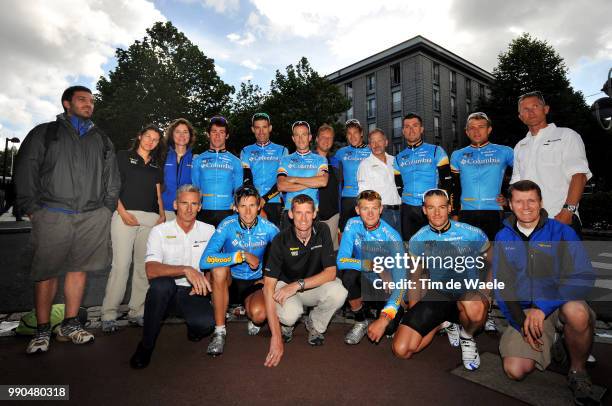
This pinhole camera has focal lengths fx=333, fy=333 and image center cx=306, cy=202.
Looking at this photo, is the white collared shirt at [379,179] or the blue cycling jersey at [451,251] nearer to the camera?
the blue cycling jersey at [451,251]

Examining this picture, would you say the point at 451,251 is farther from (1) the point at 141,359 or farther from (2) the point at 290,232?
(1) the point at 141,359

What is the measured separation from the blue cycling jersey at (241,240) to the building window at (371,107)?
34955 mm

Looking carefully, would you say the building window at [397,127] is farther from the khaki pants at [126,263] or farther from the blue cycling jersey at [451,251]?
the khaki pants at [126,263]

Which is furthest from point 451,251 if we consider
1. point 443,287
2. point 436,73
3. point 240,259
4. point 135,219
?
point 436,73

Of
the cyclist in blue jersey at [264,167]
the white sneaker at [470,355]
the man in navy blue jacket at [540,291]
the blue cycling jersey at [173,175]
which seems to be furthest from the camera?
the cyclist in blue jersey at [264,167]

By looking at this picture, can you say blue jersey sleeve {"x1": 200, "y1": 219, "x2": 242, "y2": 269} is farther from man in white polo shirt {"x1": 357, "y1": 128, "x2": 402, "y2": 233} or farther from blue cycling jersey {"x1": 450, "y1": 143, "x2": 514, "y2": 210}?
blue cycling jersey {"x1": 450, "y1": 143, "x2": 514, "y2": 210}

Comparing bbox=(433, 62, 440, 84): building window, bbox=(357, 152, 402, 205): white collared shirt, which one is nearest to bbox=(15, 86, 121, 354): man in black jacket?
bbox=(357, 152, 402, 205): white collared shirt

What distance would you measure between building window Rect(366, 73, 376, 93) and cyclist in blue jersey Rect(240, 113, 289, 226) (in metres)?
33.9

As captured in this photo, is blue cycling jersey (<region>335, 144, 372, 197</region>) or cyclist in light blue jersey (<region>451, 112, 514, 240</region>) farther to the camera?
blue cycling jersey (<region>335, 144, 372, 197</region>)

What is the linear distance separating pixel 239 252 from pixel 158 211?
5.37 feet

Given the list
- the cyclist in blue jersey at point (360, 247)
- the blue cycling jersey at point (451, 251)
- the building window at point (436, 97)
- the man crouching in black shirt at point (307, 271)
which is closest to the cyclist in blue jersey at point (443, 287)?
the blue cycling jersey at point (451, 251)

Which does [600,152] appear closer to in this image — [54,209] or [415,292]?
[415,292]

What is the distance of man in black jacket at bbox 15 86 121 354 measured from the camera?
3.65 meters

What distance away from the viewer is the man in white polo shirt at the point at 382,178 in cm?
535
